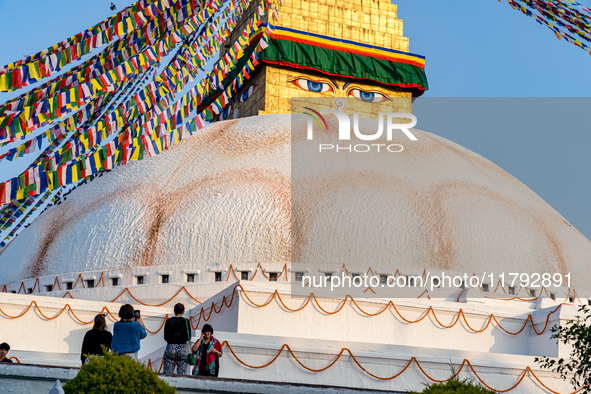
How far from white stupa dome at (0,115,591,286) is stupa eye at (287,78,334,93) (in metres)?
5.15

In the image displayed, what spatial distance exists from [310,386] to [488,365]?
3.48 metres

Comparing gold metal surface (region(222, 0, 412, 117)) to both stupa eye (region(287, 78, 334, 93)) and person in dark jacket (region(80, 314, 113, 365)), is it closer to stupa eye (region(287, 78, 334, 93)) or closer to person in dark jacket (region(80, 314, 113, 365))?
stupa eye (region(287, 78, 334, 93))

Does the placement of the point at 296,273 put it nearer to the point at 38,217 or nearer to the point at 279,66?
the point at 38,217

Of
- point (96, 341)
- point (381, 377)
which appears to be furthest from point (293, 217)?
point (96, 341)

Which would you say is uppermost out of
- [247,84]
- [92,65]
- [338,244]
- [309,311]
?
[247,84]

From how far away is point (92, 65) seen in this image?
34.8 feet

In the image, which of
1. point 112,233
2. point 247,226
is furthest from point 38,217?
point 247,226

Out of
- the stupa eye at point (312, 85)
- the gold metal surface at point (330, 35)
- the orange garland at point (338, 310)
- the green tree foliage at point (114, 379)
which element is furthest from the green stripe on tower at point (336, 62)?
the green tree foliage at point (114, 379)

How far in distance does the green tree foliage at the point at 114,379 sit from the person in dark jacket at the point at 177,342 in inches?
77.9

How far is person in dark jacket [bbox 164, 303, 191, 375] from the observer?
24.2 ft

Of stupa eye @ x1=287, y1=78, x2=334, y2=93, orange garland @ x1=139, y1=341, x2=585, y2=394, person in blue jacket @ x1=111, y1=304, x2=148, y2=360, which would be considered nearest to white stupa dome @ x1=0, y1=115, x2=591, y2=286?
orange garland @ x1=139, y1=341, x2=585, y2=394

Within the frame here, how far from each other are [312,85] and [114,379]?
1446cm

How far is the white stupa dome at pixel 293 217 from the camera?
1178 cm

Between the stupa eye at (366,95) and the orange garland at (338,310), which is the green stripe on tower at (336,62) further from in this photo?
the orange garland at (338,310)
